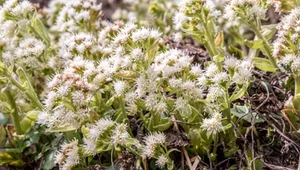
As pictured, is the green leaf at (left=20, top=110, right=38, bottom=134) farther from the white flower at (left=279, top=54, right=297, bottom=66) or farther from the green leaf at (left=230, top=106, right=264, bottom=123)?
the white flower at (left=279, top=54, right=297, bottom=66)

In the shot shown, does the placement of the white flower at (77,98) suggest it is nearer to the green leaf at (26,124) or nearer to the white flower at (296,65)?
the green leaf at (26,124)

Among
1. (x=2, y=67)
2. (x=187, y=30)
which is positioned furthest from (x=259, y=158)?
(x=2, y=67)

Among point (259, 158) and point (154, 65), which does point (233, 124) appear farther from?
point (154, 65)

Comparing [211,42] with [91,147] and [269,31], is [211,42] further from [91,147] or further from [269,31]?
[91,147]

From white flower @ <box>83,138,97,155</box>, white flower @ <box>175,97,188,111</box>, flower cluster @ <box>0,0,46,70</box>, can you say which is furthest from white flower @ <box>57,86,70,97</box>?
flower cluster @ <box>0,0,46,70</box>

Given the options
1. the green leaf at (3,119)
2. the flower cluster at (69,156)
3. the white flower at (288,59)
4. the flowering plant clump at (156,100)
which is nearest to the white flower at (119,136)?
the flowering plant clump at (156,100)

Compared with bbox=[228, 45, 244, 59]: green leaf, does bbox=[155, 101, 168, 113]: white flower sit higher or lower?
higher

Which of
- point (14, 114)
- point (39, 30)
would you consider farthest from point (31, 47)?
point (14, 114)
